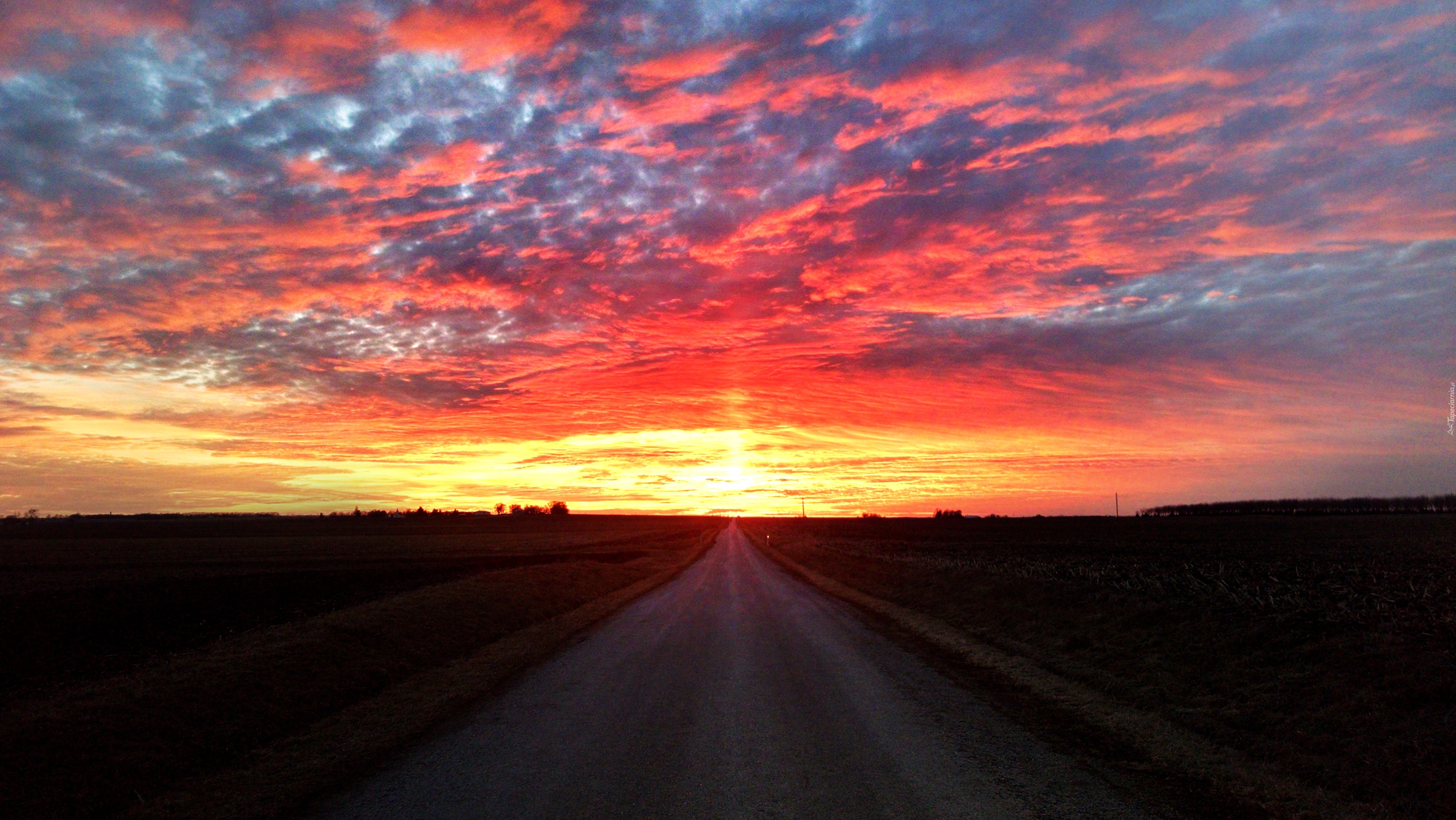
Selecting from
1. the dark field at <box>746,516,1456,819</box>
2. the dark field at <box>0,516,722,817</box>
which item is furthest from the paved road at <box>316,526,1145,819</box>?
the dark field at <box>746,516,1456,819</box>

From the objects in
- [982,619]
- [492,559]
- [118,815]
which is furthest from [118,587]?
[982,619]

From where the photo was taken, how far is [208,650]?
17.6 meters

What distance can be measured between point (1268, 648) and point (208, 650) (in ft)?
70.8

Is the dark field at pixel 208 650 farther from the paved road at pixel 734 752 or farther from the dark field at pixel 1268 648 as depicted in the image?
the dark field at pixel 1268 648

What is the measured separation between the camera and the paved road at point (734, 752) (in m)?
7.48

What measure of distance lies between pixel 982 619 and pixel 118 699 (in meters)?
19.3

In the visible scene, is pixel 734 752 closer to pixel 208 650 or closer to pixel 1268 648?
pixel 1268 648

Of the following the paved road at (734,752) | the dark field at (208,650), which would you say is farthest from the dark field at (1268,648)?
the dark field at (208,650)

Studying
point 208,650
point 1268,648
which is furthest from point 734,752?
point 208,650

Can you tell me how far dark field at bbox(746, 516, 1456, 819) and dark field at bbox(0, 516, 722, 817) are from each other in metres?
11.3

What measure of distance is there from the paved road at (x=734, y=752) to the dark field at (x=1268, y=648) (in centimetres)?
277

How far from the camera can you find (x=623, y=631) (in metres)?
20.6

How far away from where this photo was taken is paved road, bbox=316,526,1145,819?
24.5ft

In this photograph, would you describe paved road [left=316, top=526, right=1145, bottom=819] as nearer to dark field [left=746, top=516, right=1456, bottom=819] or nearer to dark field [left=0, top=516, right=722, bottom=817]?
dark field [left=0, top=516, right=722, bottom=817]
